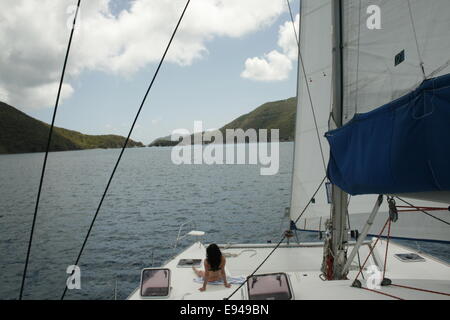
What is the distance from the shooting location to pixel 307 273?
725cm

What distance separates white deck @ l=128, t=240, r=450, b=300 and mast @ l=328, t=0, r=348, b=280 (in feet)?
2.61

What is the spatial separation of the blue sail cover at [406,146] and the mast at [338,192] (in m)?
1.36

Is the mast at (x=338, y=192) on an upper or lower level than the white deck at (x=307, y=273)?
upper

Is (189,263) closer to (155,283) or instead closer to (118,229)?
(155,283)

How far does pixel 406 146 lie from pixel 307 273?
467cm

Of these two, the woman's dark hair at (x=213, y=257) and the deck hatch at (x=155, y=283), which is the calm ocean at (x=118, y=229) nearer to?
the deck hatch at (x=155, y=283)

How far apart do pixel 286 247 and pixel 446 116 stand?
809 cm

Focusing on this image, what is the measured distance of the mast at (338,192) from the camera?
5711mm

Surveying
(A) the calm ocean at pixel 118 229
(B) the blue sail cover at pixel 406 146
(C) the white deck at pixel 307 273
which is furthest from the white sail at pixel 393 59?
(A) the calm ocean at pixel 118 229

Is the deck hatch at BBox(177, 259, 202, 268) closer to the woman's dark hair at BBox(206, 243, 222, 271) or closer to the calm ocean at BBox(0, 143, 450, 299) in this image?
the woman's dark hair at BBox(206, 243, 222, 271)

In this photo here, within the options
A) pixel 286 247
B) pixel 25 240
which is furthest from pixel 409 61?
pixel 25 240

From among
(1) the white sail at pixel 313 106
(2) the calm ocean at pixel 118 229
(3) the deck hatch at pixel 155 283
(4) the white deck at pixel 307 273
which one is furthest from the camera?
(2) the calm ocean at pixel 118 229

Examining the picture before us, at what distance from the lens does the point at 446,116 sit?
326cm
